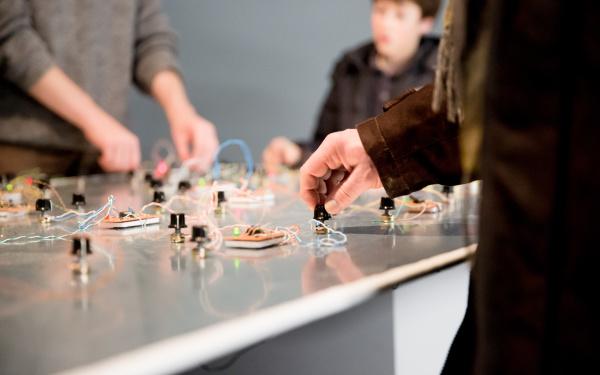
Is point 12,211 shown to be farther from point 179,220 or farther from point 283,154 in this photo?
point 283,154

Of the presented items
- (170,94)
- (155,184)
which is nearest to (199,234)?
(155,184)

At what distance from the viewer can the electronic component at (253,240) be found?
71cm

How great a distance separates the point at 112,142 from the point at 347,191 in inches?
52.9

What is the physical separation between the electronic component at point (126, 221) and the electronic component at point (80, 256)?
0.23 meters

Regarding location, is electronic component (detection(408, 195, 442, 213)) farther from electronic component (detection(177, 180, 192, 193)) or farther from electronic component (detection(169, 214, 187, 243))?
electronic component (detection(177, 180, 192, 193))

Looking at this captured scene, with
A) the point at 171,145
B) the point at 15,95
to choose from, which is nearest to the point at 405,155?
the point at 15,95

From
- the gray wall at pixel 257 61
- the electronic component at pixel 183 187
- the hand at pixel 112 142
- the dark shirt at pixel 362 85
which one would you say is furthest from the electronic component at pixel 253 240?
the gray wall at pixel 257 61

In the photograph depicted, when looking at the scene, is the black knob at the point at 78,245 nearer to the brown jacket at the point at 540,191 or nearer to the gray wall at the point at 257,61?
the brown jacket at the point at 540,191

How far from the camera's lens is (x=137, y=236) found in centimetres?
83

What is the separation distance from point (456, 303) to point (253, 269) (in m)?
0.43

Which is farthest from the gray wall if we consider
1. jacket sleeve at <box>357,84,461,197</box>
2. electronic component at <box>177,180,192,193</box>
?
jacket sleeve at <box>357,84,461,197</box>

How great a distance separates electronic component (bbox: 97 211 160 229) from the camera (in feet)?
2.91

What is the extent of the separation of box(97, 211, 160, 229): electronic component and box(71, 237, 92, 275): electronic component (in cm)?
23

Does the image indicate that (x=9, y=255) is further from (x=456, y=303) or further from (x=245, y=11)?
(x=245, y=11)
